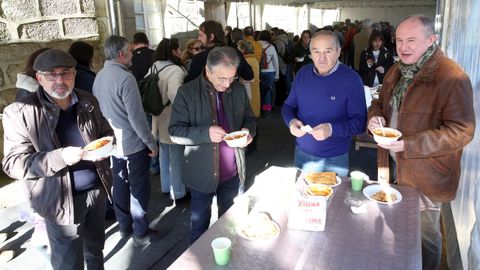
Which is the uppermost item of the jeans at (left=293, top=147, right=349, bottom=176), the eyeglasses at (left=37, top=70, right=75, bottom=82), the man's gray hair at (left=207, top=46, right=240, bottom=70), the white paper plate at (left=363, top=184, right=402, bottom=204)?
the man's gray hair at (left=207, top=46, right=240, bottom=70)

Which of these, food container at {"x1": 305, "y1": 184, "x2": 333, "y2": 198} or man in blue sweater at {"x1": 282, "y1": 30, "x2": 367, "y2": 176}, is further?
man in blue sweater at {"x1": 282, "y1": 30, "x2": 367, "y2": 176}

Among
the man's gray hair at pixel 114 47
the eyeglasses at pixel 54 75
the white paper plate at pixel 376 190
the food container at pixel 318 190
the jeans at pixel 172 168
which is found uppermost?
the man's gray hair at pixel 114 47

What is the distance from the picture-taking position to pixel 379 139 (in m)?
1.96

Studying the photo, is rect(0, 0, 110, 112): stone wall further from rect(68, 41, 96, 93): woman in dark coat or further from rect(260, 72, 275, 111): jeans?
rect(260, 72, 275, 111): jeans

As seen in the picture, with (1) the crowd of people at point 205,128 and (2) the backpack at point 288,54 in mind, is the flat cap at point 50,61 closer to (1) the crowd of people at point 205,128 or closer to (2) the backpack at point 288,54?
(1) the crowd of people at point 205,128

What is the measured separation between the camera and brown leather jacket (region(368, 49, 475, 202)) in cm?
193

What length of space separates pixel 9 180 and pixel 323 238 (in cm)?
379

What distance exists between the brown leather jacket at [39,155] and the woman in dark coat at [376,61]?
4.61 metres

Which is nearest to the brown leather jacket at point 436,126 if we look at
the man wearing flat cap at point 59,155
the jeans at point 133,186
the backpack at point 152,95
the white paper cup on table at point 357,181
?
the white paper cup on table at point 357,181

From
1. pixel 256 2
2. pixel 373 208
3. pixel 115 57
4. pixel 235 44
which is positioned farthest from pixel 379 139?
pixel 256 2

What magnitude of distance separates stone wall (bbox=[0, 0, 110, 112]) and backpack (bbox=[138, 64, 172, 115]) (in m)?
1.71

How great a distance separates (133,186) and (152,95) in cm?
84

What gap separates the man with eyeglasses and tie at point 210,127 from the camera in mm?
2256

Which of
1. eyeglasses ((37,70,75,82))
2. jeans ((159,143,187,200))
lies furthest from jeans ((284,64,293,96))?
eyeglasses ((37,70,75,82))
